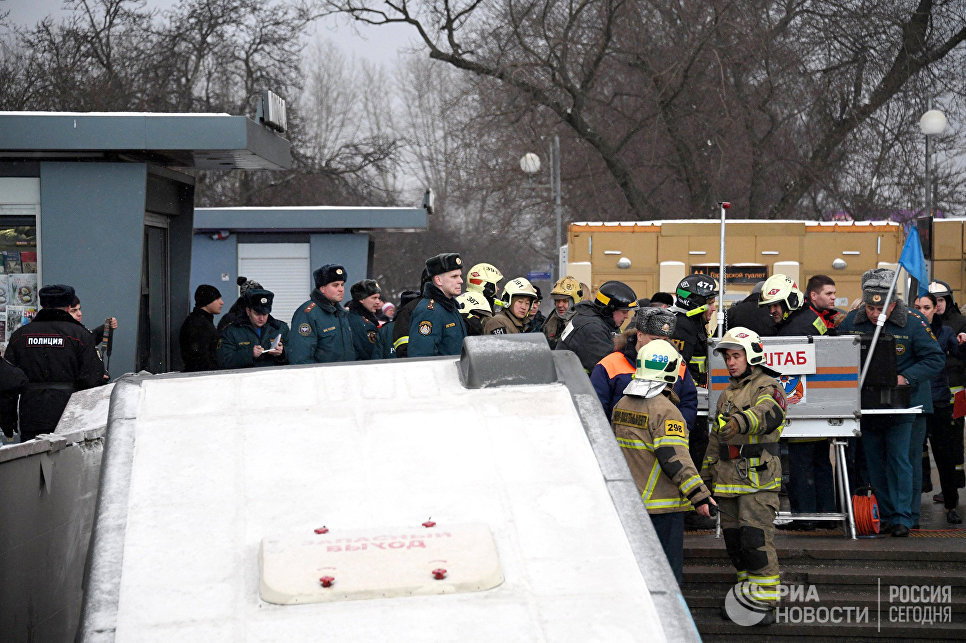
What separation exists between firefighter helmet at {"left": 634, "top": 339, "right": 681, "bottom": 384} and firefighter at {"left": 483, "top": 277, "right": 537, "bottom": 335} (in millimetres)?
2920

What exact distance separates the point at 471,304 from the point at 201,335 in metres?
2.75

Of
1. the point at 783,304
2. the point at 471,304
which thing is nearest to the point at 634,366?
the point at 783,304

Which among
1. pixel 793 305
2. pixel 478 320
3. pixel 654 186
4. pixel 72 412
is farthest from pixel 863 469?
pixel 654 186

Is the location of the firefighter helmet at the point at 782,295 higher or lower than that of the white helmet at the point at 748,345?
higher

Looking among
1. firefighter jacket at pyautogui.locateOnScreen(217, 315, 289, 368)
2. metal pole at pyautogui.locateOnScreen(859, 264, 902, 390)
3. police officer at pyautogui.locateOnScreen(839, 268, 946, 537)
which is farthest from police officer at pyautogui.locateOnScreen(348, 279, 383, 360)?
police officer at pyautogui.locateOnScreen(839, 268, 946, 537)

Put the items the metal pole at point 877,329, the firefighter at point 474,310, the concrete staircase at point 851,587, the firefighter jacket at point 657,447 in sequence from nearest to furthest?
1. the firefighter jacket at point 657,447
2. the concrete staircase at point 851,587
3. the metal pole at point 877,329
4. the firefighter at point 474,310

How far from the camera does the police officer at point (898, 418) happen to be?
810cm

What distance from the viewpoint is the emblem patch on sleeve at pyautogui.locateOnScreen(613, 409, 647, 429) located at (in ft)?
19.4

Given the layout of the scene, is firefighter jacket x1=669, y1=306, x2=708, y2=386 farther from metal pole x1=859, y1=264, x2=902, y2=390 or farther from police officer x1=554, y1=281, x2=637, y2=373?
metal pole x1=859, y1=264, x2=902, y2=390

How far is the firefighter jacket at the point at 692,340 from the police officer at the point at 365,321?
8.43 ft

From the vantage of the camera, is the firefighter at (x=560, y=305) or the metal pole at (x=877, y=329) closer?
the metal pole at (x=877, y=329)

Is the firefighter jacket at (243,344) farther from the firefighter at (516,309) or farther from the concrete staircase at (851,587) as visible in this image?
the concrete staircase at (851,587)

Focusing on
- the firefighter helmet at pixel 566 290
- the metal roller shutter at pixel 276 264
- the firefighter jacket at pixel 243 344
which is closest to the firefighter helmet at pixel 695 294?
the firefighter helmet at pixel 566 290

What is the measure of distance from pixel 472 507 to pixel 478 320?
6036 mm
